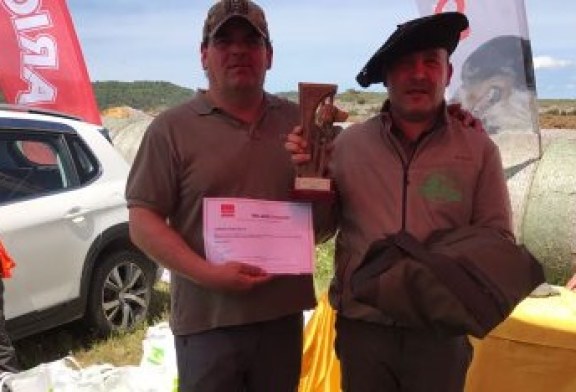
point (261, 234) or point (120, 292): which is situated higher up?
point (261, 234)

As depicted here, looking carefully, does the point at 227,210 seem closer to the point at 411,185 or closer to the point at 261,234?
the point at 261,234

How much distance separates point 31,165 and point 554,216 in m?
3.97

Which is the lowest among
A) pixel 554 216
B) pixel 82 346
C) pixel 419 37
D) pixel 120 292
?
pixel 82 346

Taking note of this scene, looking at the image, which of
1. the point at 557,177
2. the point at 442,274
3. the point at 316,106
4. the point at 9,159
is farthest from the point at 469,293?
the point at 557,177

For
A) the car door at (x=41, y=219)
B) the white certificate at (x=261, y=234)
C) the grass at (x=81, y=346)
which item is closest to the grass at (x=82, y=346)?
the grass at (x=81, y=346)

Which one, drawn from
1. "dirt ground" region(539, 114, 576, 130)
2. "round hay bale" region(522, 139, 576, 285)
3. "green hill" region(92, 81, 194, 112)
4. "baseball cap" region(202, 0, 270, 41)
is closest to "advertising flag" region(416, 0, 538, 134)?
"round hay bale" region(522, 139, 576, 285)

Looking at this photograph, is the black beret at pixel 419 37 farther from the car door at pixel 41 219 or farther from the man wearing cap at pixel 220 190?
the car door at pixel 41 219

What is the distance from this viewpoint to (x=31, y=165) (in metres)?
5.07

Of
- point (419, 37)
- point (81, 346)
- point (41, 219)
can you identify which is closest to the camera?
point (419, 37)

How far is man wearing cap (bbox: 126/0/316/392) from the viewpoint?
2.21 meters

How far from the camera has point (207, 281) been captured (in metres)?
2.16

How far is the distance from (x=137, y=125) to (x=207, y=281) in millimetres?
9908

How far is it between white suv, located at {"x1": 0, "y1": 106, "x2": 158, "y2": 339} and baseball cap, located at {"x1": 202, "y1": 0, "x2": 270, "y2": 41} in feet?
9.14

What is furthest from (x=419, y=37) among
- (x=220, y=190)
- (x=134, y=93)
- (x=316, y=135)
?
(x=134, y=93)
